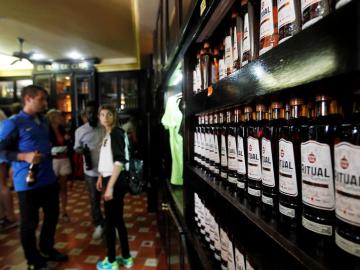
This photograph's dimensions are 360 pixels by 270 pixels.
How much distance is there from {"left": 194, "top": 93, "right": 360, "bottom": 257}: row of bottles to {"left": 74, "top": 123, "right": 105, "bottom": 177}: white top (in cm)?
211

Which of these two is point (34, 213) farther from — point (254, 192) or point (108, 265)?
point (254, 192)

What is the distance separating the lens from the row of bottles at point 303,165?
0.43 meters

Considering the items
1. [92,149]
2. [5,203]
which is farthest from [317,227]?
[5,203]

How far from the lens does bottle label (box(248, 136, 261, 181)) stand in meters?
0.75

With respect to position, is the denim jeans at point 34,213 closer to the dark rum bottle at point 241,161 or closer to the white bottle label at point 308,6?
the dark rum bottle at point 241,161

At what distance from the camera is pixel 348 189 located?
0.42m

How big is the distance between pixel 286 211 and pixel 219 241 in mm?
527

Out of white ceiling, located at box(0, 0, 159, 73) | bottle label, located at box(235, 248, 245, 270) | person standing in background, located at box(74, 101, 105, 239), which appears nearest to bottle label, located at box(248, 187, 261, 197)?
bottle label, located at box(235, 248, 245, 270)

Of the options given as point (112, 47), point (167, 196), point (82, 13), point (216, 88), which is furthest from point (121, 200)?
point (112, 47)

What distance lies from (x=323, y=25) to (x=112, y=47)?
5.38m

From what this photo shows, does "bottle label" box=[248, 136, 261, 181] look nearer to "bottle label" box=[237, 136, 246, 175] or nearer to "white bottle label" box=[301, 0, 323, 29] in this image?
"bottle label" box=[237, 136, 246, 175]

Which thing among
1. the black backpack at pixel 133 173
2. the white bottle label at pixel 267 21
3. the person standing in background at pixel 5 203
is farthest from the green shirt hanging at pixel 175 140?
the person standing in background at pixel 5 203

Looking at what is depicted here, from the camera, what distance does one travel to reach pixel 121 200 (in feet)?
7.22

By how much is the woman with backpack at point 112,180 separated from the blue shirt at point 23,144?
46 cm
